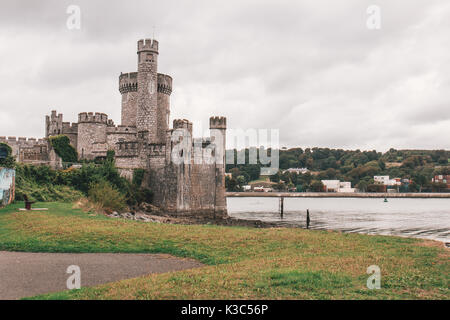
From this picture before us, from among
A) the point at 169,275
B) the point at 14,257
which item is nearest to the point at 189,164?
the point at 14,257

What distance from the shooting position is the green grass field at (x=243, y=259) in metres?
8.15

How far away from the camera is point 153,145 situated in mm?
41406

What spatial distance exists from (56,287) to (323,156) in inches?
7522

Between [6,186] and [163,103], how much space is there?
2630 centimetres

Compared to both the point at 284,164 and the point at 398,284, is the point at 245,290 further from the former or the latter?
the point at 284,164

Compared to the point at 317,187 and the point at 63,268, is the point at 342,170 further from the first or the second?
the point at 63,268

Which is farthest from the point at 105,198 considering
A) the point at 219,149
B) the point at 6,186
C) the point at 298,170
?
the point at 298,170

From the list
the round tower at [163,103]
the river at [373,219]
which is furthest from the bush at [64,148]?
the river at [373,219]

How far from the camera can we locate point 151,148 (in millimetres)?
41469

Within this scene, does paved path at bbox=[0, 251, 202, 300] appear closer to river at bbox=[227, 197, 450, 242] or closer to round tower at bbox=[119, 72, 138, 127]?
river at bbox=[227, 197, 450, 242]

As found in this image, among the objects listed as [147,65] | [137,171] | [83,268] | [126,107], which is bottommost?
[83,268]

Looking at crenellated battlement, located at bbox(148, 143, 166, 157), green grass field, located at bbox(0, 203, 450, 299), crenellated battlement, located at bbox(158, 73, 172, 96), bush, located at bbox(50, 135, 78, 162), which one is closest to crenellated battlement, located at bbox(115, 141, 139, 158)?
crenellated battlement, located at bbox(148, 143, 166, 157)

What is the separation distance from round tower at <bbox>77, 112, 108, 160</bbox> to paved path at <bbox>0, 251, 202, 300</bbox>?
33935 mm

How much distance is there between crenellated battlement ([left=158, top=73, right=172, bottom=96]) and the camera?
48969mm
